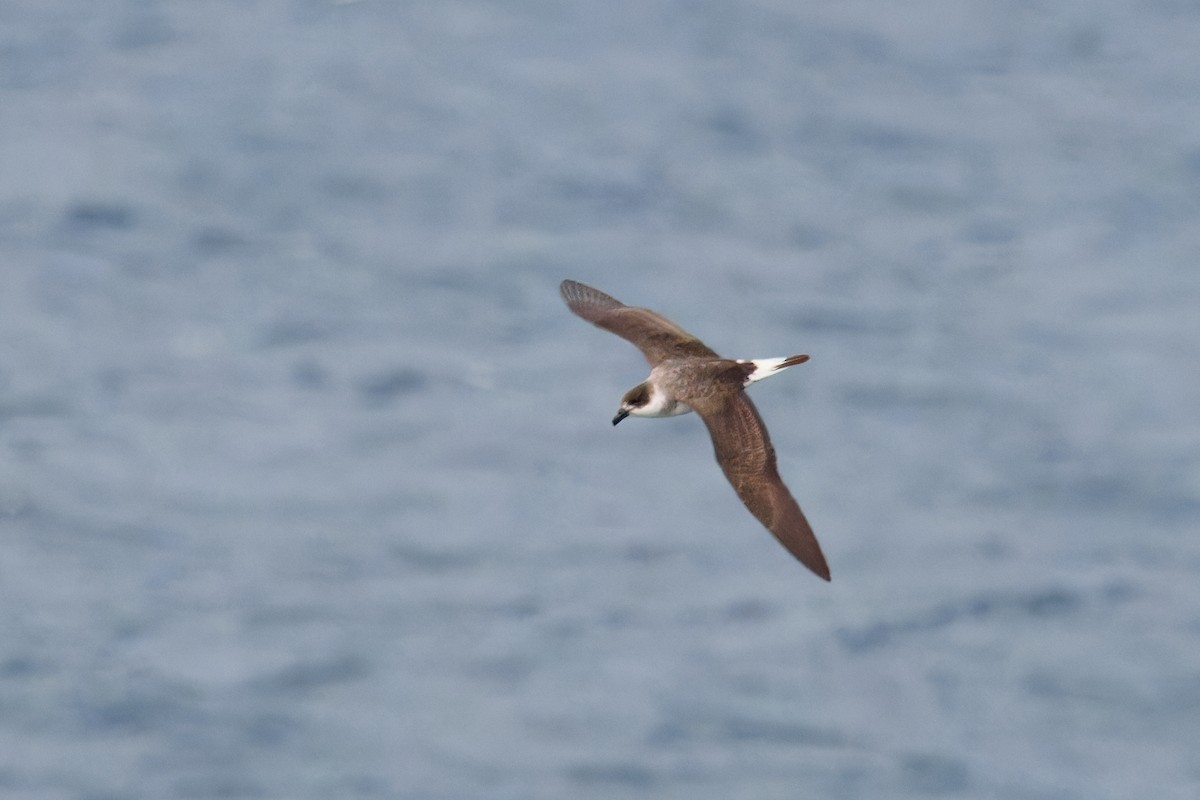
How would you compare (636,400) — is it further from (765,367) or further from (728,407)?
(765,367)

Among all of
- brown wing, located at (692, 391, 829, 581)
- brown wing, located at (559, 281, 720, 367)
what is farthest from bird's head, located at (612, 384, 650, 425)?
brown wing, located at (692, 391, 829, 581)

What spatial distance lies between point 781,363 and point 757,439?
3.19 ft

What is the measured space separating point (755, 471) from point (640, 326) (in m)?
3.64

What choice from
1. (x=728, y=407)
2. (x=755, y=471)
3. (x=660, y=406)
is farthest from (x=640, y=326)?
(x=755, y=471)

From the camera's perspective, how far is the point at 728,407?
66.7 feet

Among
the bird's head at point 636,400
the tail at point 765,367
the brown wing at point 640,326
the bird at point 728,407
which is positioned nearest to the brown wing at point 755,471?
the bird at point 728,407

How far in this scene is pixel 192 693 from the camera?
50.4 m

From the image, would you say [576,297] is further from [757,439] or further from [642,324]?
[757,439]

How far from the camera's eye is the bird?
19516 millimetres

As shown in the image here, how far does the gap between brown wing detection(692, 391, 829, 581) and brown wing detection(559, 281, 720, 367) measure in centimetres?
158

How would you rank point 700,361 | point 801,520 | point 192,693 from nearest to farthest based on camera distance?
1. point 801,520
2. point 700,361
3. point 192,693

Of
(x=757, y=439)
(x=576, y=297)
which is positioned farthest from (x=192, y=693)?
(x=757, y=439)

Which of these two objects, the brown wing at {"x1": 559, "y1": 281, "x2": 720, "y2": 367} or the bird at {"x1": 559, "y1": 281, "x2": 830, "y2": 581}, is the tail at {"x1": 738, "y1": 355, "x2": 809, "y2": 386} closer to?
the bird at {"x1": 559, "y1": 281, "x2": 830, "y2": 581}

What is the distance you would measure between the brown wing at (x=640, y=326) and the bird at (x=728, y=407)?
0.04ft
